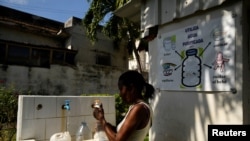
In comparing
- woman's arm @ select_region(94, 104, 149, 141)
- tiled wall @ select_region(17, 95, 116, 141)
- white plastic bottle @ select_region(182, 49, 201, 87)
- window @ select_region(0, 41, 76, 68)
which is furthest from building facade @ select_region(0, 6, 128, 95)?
woman's arm @ select_region(94, 104, 149, 141)

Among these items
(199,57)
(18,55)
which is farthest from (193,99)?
(18,55)

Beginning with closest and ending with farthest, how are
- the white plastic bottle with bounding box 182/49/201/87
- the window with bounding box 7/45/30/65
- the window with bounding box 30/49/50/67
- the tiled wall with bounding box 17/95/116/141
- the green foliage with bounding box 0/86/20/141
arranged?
the tiled wall with bounding box 17/95/116/141 → the white plastic bottle with bounding box 182/49/201/87 → the green foliage with bounding box 0/86/20/141 → the window with bounding box 7/45/30/65 → the window with bounding box 30/49/50/67

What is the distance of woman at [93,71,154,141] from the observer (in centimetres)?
190

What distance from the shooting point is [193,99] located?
264 cm

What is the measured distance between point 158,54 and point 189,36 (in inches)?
21.4

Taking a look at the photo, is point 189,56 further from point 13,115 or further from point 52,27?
point 52,27

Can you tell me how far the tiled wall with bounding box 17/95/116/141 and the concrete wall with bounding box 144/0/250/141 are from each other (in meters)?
0.95

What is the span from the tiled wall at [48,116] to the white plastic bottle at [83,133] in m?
0.06

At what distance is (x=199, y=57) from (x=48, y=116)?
184 cm

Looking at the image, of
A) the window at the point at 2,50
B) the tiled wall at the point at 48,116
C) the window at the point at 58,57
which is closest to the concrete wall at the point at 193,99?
the tiled wall at the point at 48,116

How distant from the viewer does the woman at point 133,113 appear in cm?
190

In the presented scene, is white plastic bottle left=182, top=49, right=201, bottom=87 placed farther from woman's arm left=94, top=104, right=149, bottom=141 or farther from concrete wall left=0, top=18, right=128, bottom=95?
concrete wall left=0, top=18, right=128, bottom=95

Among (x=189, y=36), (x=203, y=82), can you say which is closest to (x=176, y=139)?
(x=203, y=82)

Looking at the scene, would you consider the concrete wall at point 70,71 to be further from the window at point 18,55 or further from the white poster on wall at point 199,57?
the white poster on wall at point 199,57
